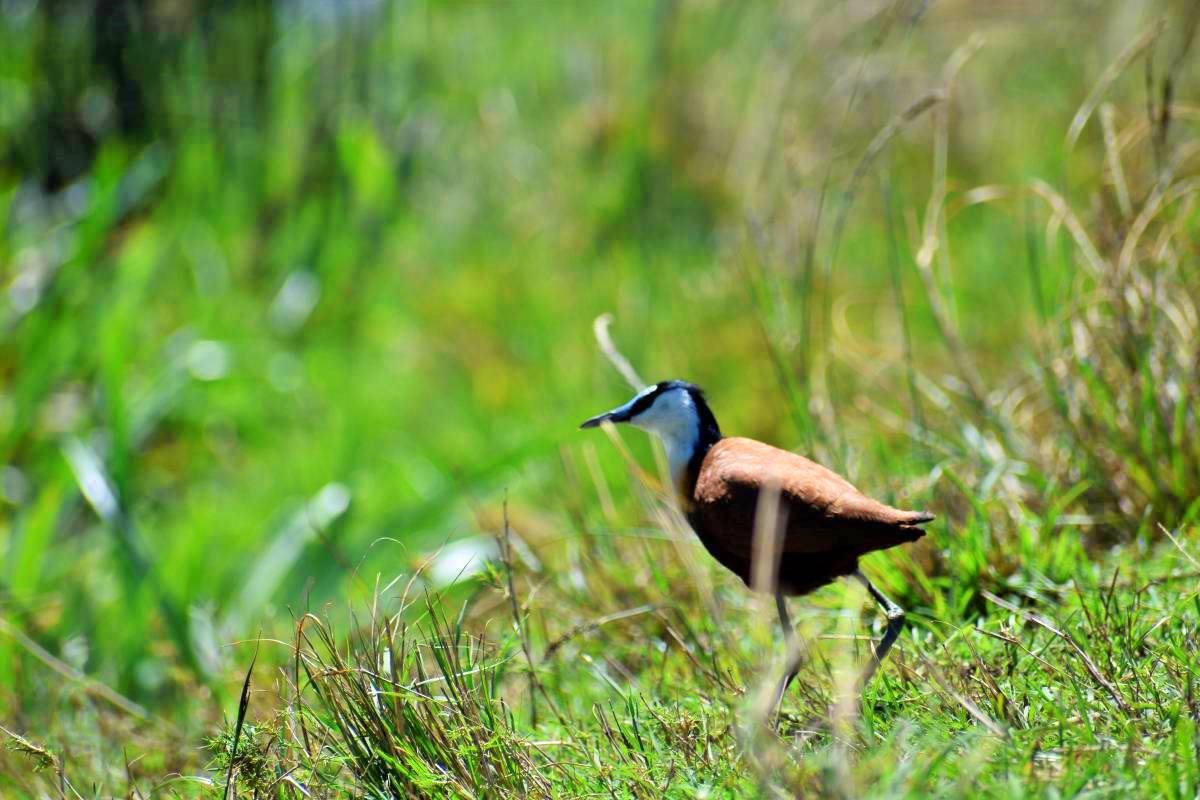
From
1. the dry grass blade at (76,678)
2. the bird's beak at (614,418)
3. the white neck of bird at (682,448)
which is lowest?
the dry grass blade at (76,678)

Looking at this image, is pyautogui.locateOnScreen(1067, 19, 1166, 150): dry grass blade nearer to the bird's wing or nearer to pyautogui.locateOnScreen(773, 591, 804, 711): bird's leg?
the bird's wing

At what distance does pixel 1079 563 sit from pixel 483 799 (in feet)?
4.24

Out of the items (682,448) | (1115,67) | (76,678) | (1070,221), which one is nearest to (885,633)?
(682,448)

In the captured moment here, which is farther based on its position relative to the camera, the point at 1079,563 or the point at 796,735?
the point at 1079,563

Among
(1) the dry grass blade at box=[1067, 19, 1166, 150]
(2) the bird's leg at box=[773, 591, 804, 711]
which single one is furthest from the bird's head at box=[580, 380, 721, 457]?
(1) the dry grass blade at box=[1067, 19, 1166, 150]

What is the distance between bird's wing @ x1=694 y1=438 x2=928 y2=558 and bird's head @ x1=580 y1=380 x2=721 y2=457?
0.50ft

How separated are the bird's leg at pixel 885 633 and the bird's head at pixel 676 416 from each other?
37 centimetres

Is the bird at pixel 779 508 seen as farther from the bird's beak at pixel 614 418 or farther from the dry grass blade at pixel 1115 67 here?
the dry grass blade at pixel 1115 67

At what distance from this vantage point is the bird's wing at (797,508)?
1.80 m

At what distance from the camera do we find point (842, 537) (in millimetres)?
1831

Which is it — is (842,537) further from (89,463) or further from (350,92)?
(350,92)

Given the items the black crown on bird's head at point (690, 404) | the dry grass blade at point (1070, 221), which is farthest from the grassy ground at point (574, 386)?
the black crown on bird's head at point (690, 404)

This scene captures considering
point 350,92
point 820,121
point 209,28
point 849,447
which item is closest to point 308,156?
point 350,92

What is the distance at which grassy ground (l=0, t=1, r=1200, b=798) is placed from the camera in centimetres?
186
